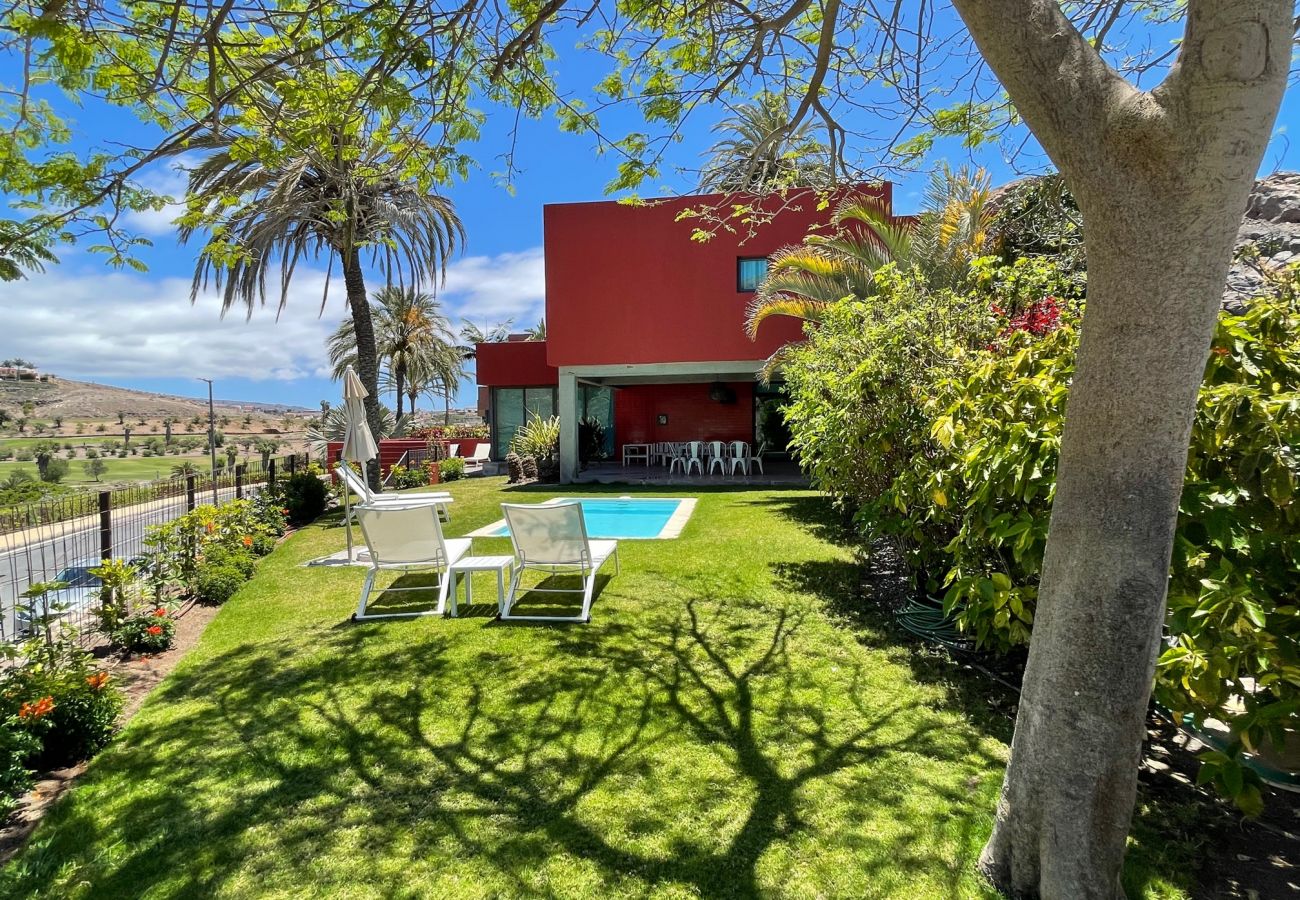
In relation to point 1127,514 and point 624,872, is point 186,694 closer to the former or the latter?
point 624,872

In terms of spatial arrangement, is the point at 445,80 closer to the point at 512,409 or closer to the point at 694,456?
the point at 694,456

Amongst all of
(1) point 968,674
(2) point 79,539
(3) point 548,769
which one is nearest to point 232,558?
(2) point 79,539

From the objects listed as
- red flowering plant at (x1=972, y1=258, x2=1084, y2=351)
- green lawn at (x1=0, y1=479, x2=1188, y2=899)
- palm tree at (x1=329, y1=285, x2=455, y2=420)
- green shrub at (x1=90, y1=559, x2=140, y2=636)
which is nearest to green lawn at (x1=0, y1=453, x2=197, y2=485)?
palm tree at (x1=329, y1=285, x2=455, y2=420)

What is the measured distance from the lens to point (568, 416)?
52.2 feet

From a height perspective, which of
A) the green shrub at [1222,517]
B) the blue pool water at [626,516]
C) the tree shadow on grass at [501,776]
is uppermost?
the green shrub at [1222,517]

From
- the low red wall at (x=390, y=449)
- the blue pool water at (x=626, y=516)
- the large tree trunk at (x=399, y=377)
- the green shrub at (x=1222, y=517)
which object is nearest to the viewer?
the green shrub at (x=1222, y=517)

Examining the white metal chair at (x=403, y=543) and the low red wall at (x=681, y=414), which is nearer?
the white metal chair at (x=403, y=543)

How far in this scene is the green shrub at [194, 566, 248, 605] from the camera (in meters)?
6.32

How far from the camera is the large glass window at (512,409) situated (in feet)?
68.7

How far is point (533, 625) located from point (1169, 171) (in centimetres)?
483

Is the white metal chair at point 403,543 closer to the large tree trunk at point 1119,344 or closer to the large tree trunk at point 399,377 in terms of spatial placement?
the large tree trunk at point 1119,344

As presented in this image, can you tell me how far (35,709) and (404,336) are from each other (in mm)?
29488

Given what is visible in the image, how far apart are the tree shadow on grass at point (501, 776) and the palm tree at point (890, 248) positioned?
6.90 metres

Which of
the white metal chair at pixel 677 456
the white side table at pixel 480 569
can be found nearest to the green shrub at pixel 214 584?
the white side table at pixel 480 569
